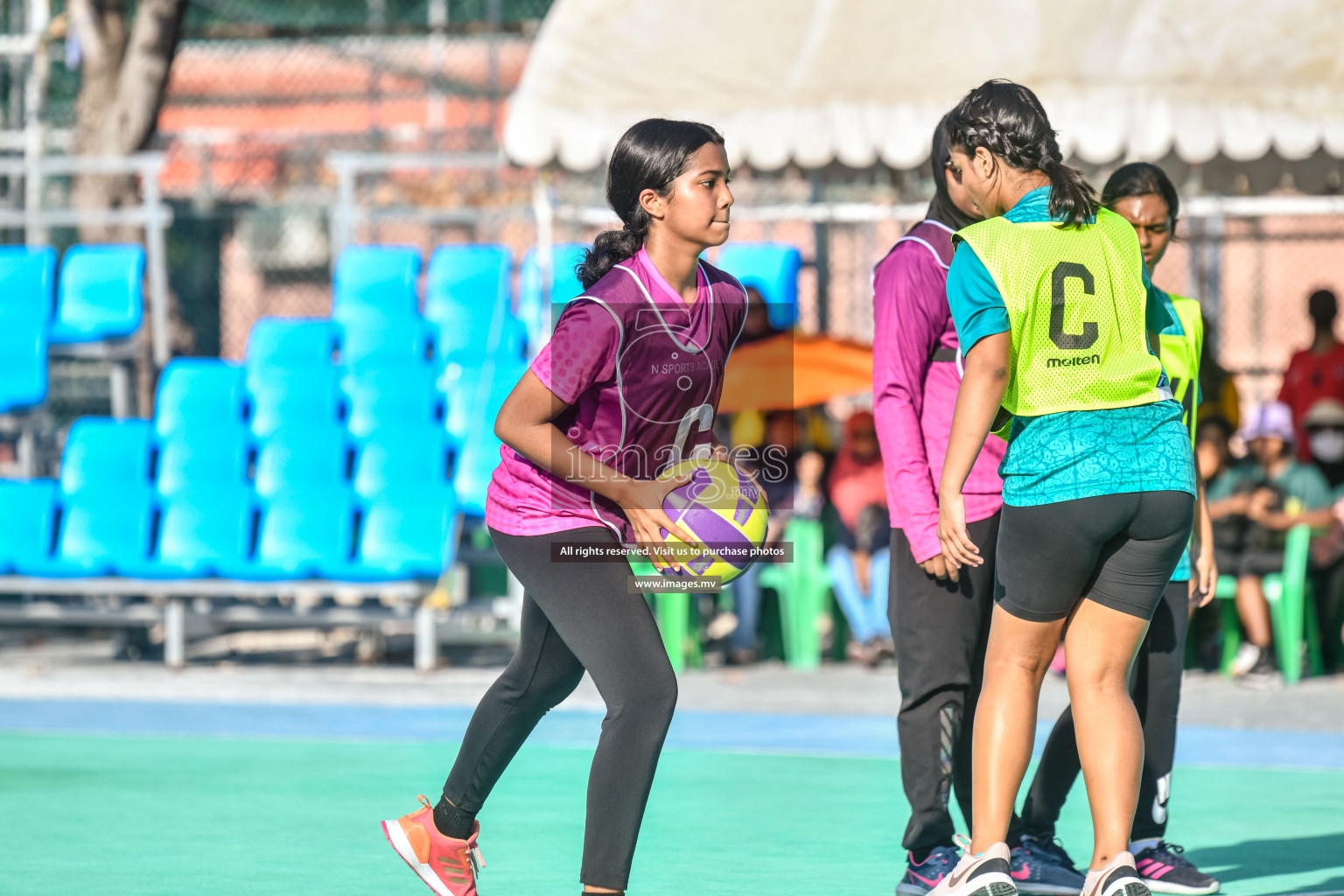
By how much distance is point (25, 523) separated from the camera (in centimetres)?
970

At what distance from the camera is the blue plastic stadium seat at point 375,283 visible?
1050cm

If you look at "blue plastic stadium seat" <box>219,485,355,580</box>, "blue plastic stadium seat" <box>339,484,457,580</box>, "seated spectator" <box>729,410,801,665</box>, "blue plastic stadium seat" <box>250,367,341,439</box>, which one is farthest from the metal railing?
"seated spectator" <box>729,410,801,665</box>

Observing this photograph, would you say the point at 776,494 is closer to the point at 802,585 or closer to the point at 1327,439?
the point at 802,585

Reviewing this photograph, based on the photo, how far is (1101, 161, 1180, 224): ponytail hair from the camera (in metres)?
4.89

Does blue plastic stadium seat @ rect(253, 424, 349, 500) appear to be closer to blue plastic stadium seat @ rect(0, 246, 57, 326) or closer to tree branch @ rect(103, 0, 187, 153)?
blue plastic stadium seat @ rect(0, 246, 57, 326)

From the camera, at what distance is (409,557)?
9.30 meters

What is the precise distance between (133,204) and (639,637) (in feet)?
32.4

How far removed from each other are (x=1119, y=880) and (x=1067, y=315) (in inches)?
49.3

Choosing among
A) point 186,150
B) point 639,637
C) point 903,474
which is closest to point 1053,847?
point 903,474

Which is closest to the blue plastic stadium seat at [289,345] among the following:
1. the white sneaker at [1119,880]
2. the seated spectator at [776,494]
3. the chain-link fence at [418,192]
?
the chain-link fence at [418,192]

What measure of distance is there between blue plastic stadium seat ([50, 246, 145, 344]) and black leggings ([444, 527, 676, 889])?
23.2ft

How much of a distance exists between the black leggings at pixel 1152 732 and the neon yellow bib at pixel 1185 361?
1.61 feet

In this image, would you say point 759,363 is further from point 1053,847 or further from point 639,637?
point 639,637

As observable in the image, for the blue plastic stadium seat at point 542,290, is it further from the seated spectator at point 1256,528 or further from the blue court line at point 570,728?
the seated spectator at point 1256,528
